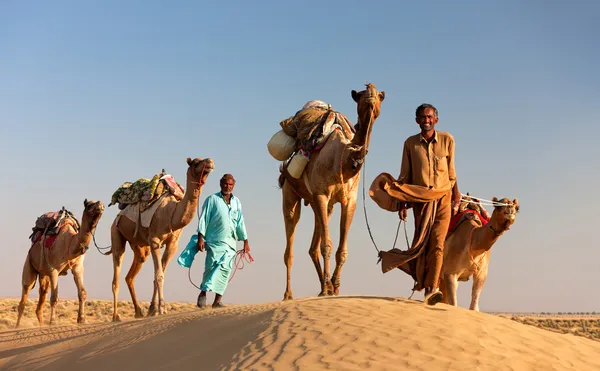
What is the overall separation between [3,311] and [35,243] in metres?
11.6

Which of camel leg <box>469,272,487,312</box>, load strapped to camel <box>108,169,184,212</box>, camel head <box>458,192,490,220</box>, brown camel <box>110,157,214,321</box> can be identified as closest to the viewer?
camel leg <box>469,272,487,312</box>

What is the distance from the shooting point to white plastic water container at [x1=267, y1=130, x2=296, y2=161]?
1348 cm

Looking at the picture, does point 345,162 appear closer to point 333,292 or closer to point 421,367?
point 333,292

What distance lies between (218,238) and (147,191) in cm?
310

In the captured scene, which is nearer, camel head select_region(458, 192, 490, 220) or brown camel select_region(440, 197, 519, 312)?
brown camel select_region(440, 197, 519, 312)

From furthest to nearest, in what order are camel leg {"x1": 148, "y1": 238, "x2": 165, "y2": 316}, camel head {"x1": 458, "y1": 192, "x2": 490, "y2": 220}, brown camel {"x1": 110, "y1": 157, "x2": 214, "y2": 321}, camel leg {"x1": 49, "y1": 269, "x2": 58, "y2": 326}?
camel leg {"x1": 49, "y1": 269, "x2": 58, "y2": 326}, brown camel {"x1": 110, "y1": 157, "x2": 214, "y2": 321}, camel leg {"x1": 148, "y1": 238, "x2": 165, "y2": 316}, camel head {"x1": 458, "y1": 192, "x2": 490, "y2": 220}

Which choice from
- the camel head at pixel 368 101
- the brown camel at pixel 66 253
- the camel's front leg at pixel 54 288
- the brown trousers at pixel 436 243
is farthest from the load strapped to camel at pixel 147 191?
the brown trousers at pixel 436 243

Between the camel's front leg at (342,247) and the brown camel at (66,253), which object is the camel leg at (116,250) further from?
the camel's front leg at (342,247)

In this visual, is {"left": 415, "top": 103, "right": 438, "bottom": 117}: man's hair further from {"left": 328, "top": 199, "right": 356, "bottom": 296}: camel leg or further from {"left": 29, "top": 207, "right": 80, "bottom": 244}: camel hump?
{"left": 29, "top": 207, "right": 80, "bottom": 244}: camel hump

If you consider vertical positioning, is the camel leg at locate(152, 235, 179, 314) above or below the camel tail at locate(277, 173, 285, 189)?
below

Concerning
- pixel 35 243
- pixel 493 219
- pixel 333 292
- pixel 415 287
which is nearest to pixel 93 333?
pixel 333 292

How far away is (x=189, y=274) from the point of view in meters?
13.4

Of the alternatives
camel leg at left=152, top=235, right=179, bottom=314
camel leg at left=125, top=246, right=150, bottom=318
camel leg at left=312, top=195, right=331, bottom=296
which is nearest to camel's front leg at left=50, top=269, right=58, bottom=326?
camel leg at left=125, top=246, right=150, bottom=318

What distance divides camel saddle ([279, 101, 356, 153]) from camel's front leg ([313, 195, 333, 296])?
1019 mm
